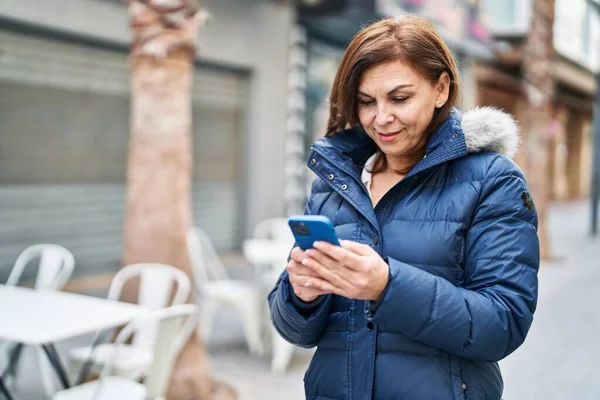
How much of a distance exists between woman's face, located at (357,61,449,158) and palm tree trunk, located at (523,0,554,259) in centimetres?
980

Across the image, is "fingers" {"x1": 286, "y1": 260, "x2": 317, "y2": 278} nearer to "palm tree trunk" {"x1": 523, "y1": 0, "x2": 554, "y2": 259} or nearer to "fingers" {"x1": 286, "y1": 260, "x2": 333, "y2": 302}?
"fingers" {"x1": 286, "y1": 260, "x2": 333, "y2": 302}

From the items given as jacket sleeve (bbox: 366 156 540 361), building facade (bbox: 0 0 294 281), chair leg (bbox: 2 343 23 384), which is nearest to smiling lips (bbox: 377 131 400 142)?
jacket sleeve (bbox: 366 156 540 361)

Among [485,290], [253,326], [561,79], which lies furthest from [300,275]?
[561,79]

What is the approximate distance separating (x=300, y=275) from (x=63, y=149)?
722 centimetres

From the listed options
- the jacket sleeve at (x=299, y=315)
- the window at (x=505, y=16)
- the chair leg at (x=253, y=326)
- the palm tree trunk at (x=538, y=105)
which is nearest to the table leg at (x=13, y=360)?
the chair leg at (x=253, y=326)

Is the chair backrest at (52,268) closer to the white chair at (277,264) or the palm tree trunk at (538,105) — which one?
the white chair at (277,264)

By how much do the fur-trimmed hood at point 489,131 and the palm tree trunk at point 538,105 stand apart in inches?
380

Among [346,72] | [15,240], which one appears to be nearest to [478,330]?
[346,72]

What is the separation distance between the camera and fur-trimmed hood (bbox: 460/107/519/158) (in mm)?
1641

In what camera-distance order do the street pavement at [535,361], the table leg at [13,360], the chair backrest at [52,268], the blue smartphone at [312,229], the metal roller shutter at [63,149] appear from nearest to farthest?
the blue smartphone at [312,229] → the table leg at [13,360] → the chair backrest at [52,268] → the street pavement at [535,361] → the metal roller shutter at [63,149]

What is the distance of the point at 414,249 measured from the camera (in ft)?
5.09

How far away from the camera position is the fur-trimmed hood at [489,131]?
1.64 m

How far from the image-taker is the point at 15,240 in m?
7.46

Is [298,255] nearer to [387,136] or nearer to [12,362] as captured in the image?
[387,136]
